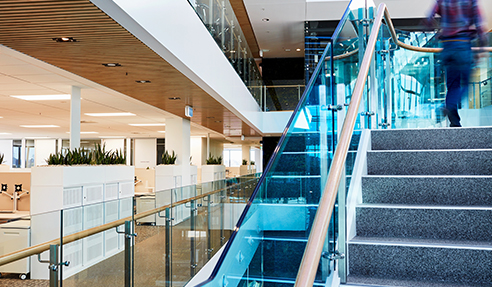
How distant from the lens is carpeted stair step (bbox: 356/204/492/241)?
2.10 m

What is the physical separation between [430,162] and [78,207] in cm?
264

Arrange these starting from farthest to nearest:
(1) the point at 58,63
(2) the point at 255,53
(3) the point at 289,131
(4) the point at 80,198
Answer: (2) the point at 255,53 < (4) the point at 80,198 < (1) the point at 58,63 < (3) the point at 289,131

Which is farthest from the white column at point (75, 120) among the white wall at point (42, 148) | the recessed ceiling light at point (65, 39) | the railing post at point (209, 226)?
the white wall at point (42, 148)

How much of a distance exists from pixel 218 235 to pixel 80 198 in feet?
6.93

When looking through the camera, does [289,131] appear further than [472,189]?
No

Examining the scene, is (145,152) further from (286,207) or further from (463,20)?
(286,207)

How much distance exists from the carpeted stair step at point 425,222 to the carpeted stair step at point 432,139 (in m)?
0.94

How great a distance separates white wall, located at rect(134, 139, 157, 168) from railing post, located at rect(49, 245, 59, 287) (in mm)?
18371

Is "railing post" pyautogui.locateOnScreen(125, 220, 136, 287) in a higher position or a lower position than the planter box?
lower

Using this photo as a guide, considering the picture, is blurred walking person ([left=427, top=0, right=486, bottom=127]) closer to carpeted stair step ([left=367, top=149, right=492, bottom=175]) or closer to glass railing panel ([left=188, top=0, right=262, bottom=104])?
carpeted stair step ([left=367, top=149, right=492, bottom=175])

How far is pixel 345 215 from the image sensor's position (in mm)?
2053

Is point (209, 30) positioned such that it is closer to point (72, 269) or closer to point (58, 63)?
point (58, 63)

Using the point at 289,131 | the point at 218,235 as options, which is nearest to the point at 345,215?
the point at 289,131

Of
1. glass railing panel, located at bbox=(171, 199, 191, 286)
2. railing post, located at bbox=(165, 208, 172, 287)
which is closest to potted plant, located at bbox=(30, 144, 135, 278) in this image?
railing post, located at bbox=(165, 208, 172, 287)
